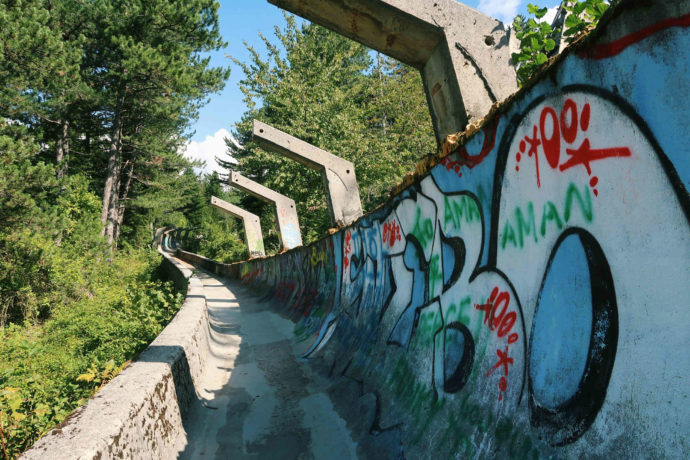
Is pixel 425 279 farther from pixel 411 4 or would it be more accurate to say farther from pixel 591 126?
pixel 411 4

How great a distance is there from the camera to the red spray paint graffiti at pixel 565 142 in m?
1.68

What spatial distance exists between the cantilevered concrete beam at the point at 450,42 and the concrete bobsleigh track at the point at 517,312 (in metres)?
0.08

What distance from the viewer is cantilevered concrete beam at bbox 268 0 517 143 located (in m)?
3.97

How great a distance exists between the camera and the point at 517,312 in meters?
2.21

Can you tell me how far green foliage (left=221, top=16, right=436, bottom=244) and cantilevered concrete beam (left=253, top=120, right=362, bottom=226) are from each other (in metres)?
9.43

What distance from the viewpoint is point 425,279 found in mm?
3471

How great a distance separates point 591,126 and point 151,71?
21906 millimetres

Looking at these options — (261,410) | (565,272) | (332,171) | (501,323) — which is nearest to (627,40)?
(565,272)

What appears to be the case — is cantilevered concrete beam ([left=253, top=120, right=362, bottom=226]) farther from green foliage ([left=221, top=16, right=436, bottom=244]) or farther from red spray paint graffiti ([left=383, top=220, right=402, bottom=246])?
green foliage ([left=221, top=16, right=436, bottom=244])

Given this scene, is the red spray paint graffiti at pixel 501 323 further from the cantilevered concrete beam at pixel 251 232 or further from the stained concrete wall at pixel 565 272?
the cantilevered concrete beam at pixel 251 232

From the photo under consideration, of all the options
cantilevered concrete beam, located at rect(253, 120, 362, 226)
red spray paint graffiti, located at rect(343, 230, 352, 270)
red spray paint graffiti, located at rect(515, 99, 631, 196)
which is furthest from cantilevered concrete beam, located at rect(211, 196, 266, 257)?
red spray paint graffiti, located at rect(515, 99, 631, 196)

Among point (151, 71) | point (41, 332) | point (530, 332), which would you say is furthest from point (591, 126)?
point (151, 71)

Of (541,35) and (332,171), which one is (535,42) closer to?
(541,35)

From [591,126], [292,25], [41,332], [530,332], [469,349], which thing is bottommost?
[41,332]
